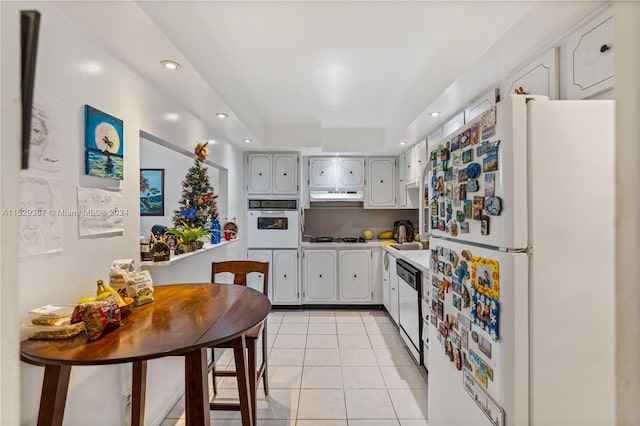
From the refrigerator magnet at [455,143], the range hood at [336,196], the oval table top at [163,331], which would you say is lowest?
the oval table top at [163,331]

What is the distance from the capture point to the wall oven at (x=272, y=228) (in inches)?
169

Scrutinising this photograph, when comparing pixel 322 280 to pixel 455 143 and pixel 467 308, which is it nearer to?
pixel 467 308

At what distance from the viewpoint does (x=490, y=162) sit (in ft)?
3.92

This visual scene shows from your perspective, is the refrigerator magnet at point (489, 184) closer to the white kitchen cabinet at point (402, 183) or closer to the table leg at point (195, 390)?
the table leg at point (195, 390)

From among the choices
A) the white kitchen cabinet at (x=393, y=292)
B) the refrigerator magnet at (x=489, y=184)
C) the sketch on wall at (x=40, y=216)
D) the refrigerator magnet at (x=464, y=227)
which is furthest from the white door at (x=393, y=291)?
the sketch on wall at (x=40, y=216)

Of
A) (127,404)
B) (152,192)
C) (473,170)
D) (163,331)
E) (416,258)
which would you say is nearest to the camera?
(163,331)

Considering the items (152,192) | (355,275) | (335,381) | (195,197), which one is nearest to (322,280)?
(355,275)

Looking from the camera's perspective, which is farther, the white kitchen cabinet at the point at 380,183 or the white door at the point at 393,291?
the white kitchen cabinet at the point at 380,183

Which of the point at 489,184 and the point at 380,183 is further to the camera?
the point at 380,183

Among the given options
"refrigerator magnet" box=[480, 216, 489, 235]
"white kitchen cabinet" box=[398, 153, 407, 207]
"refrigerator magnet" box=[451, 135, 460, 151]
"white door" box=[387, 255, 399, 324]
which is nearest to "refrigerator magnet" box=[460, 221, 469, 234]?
"refrigerator magnet" box=[480, 216, 489, 235]

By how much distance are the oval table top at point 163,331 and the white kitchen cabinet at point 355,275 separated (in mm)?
2762

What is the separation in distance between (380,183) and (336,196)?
0.68m

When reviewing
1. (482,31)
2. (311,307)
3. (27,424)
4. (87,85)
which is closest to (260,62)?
(87,85)

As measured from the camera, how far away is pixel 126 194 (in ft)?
5.61
